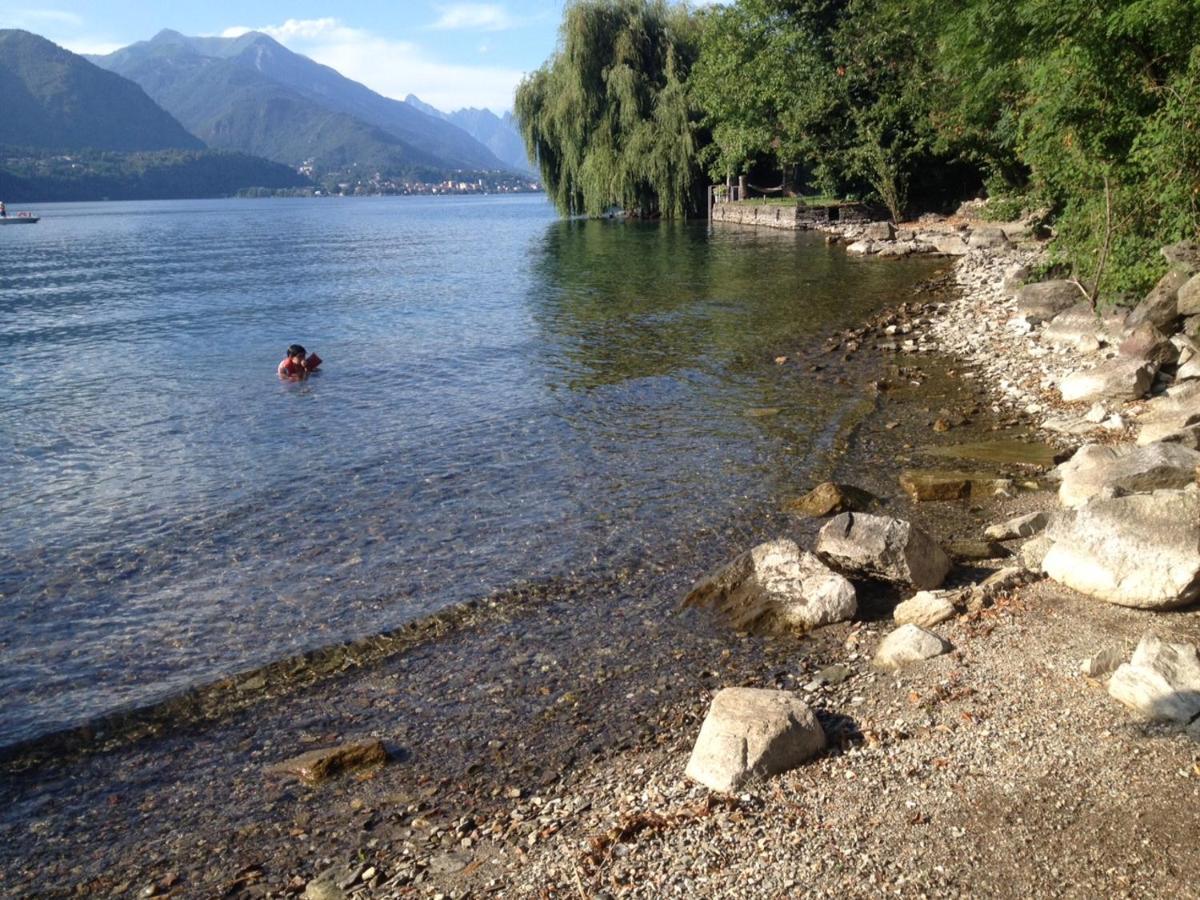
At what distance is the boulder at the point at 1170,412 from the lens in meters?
11.7

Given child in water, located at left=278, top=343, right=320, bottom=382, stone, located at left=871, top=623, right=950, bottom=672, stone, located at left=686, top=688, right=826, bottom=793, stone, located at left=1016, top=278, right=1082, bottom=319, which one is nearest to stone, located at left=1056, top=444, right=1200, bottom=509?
stone, located at left=871, top=623, right=950, bottom=672

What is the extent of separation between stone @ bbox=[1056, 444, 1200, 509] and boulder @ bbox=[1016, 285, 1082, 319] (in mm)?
9802

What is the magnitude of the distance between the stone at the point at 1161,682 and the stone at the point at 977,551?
3283mm

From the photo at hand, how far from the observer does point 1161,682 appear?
585 cm

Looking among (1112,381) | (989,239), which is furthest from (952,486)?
(989,239)

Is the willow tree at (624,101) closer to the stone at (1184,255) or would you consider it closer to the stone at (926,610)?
the stone at (1184,255)

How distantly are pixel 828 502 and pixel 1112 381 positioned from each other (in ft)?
20.3

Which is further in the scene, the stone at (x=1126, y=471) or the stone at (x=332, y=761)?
the stone at (x=1126, y=471)

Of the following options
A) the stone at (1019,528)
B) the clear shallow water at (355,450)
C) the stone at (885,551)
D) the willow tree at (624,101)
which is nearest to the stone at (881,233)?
the clear shallow water at (355,450)

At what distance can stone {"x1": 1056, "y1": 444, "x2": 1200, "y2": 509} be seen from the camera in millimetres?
9344

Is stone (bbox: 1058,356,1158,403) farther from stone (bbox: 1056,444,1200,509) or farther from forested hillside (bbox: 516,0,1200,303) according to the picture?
stone (bbox: 1056,444,1200,509)

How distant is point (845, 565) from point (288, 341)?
70.3ft

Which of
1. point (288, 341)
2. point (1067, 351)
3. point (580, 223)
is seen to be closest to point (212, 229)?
point (580, 223)

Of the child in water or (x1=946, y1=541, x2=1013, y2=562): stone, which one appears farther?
the child in water
